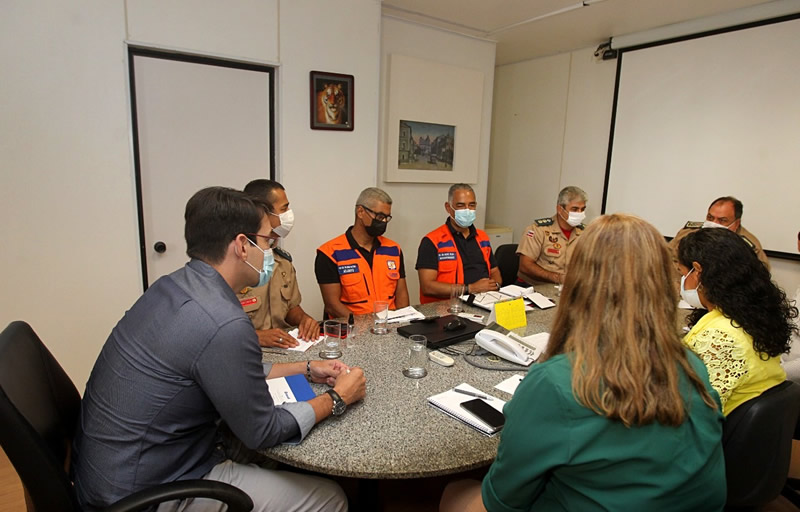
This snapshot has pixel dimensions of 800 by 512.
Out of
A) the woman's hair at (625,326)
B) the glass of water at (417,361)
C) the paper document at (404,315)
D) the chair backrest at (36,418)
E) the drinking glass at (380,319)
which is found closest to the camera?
the woman's hair at (625,326)

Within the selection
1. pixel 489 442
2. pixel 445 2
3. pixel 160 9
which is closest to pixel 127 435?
pixel 489 442

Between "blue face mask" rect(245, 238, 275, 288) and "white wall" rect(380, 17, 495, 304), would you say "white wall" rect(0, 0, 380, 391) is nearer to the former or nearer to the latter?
"white wall" rect(380, 17, 495, 304)

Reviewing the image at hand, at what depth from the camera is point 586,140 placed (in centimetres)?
436

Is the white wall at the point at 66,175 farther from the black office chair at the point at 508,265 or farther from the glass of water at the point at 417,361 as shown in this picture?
the black office chair at the point at 508,265

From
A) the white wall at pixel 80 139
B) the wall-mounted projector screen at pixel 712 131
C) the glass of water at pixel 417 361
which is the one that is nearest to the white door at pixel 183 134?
the white wall at pixel 80 139

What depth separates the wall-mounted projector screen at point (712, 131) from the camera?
3141 mm

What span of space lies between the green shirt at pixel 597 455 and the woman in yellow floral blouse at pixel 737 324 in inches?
18.8

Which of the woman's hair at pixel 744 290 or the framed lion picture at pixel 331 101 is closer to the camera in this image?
the woman's hair at pixel 744 290

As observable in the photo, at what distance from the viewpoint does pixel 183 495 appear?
1107 mm

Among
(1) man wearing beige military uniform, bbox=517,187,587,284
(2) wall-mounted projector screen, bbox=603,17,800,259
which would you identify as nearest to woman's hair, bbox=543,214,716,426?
(1) man wearing beige military uniform, bbox=517,187,587,284

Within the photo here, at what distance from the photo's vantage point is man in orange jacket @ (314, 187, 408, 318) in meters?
2.57

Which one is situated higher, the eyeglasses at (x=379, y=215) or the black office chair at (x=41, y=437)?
the eyeglasses at (x=379, y=215)

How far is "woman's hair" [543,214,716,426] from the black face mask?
164 centimetres

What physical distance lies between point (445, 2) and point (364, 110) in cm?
99
